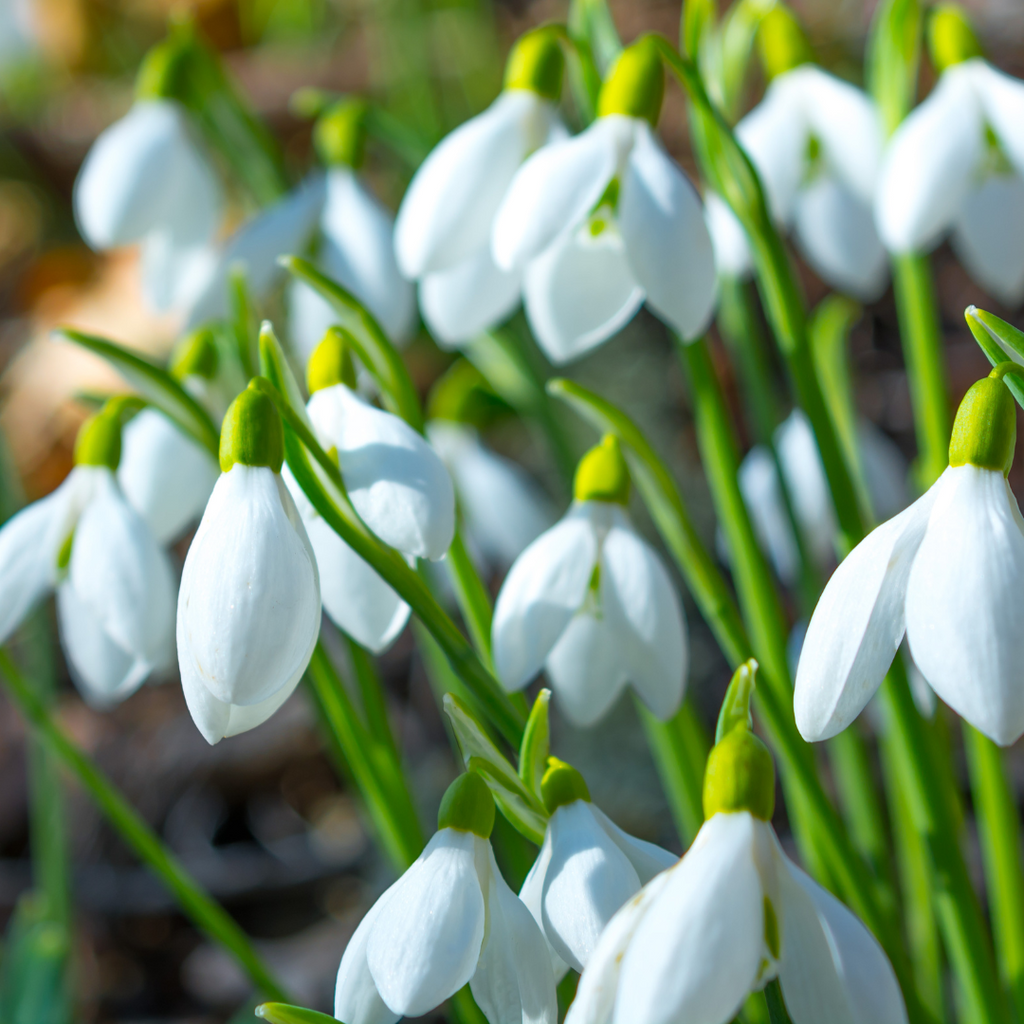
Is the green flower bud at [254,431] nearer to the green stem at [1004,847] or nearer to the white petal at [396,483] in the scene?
the white petal at [396,483]

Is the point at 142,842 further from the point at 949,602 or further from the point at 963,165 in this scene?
the point at 963,165

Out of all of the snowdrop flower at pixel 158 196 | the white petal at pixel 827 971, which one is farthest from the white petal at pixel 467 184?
the white petal at pixel 827 971

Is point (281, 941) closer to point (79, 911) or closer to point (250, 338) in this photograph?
point (79, 911)

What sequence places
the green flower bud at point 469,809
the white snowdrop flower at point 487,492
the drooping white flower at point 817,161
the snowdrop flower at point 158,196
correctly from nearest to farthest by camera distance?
the green flower bud at point 469,809, the drooping white flower at point 817,161, the snowdrop flower at point 158,196, the white snowdrop flower at point 487,492

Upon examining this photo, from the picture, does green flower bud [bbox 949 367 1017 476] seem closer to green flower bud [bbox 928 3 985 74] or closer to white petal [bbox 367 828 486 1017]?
white petal [bbox 367 828 486 1017]

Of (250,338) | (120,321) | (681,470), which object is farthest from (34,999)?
(120,321)

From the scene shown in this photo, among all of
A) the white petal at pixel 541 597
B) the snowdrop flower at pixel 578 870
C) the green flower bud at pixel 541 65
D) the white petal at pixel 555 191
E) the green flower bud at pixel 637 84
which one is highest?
the green flower bud at pixel 541 65
